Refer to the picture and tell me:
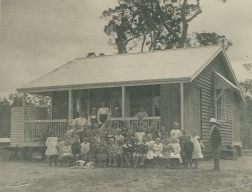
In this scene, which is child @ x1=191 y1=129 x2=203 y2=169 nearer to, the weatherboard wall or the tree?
the weatherboard wall

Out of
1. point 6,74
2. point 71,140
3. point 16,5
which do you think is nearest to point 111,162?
point 71,140

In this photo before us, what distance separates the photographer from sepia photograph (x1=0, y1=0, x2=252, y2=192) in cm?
1088

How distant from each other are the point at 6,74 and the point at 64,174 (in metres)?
5.14

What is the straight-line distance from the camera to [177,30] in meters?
32.4

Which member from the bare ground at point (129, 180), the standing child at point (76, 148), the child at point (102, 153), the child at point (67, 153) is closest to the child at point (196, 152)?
the bare ground at point (129, 180)

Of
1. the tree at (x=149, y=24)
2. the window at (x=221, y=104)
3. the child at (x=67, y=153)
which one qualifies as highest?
the tree at (x=149, y=24)

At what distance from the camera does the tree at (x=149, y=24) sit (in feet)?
103

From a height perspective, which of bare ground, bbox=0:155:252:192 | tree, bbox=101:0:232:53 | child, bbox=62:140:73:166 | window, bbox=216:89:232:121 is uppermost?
tree, bbox=101:0:232:53

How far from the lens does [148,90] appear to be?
1820 centimetres

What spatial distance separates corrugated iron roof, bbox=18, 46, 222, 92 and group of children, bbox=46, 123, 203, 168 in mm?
2102

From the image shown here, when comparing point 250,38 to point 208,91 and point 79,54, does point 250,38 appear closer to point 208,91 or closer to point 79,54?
point 208,91

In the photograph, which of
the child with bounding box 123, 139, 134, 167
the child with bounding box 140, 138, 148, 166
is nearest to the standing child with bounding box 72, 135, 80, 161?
the child with bounding box 123, 139, 134, 167

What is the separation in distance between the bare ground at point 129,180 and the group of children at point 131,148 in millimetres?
1235

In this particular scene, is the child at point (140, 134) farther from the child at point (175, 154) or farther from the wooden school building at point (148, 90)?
the wooden school building at point (148, 90)
